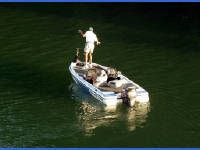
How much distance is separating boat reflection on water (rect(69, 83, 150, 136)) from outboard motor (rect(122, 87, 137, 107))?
1.22ft

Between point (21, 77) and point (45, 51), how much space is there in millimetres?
5109

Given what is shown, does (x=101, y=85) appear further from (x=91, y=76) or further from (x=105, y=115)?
(x=105, y=115)

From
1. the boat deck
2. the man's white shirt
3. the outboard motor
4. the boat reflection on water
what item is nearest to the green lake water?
the boat reflection on water

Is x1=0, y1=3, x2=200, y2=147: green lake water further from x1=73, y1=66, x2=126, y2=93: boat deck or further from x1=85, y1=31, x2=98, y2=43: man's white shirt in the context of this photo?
x1=85, y1=31, x2=98, y2=43: man's white shirt

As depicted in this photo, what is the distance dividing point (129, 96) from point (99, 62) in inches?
330

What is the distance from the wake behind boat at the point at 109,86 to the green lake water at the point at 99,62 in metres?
0.43

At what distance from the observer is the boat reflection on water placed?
22.1 m

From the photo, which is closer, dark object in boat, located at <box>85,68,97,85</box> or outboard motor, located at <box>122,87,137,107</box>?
outboard motor, located at <box>122,87,137,107</box>

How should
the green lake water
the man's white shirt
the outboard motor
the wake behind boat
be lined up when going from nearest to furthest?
the green lake water → the outboard motor → the wake behind boat → the man's white shirt

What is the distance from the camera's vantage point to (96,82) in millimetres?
25672

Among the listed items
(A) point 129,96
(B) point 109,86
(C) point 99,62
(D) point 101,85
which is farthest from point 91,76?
(C) point 99,62

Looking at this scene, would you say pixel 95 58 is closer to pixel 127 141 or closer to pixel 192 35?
pixel 192 35

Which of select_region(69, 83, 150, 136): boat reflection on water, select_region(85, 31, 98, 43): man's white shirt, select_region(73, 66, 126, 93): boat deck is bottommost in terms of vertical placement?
select_region(69, 83, 150, 136): boat reflection on water

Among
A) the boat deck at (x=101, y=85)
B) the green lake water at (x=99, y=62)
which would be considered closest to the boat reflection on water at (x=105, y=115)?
the green lake water at (x=99, y=62)
